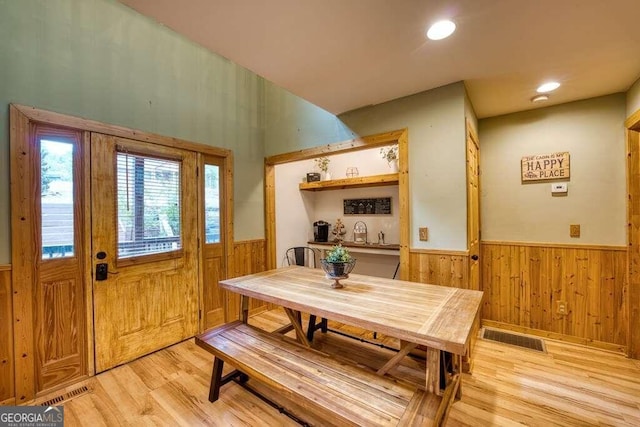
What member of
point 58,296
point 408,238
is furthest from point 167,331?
point 408,238

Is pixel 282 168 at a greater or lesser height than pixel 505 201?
greater

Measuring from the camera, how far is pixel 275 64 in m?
2.14

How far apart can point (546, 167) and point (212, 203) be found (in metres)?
3.89

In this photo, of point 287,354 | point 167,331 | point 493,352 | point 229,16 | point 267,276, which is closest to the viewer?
point 229,16

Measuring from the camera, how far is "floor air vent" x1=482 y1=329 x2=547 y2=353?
9.21ft

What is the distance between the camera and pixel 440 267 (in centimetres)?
251

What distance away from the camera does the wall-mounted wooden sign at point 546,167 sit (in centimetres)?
292

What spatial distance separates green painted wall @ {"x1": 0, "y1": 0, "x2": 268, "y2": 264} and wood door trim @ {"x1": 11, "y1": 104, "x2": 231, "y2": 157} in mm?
57

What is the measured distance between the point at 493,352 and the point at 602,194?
6.46 ft

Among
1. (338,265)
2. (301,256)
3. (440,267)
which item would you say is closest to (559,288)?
(440,267)

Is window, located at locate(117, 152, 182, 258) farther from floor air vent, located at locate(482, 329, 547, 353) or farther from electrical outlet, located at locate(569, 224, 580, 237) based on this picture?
electrical outlet, located at locate(569, 224, 580, 237)

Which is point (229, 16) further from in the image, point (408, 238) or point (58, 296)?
point (58, 296)

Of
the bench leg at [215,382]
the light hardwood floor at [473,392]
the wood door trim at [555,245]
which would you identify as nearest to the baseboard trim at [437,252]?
the light hardwood floor at [473,392]

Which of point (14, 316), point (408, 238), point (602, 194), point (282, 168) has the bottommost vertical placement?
point (14, 316)
